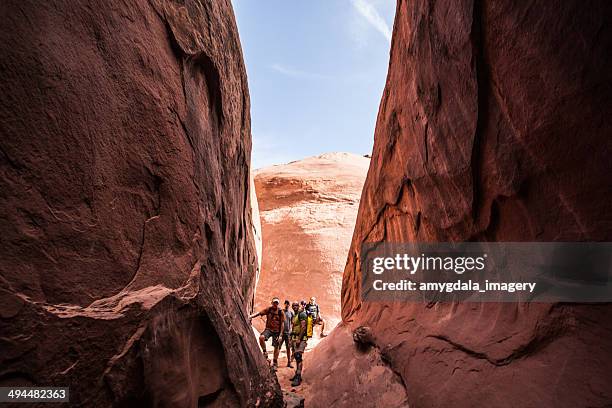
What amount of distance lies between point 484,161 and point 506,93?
0.76 metres

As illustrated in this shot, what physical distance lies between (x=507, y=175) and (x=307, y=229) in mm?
16724

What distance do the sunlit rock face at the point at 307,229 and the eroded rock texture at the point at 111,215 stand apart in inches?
536

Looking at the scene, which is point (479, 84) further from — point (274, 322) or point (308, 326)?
point (308, 326)

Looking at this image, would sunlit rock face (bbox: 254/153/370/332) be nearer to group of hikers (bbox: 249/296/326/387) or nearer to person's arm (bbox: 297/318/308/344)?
group of hikers (bbox: 249/296/326/387)

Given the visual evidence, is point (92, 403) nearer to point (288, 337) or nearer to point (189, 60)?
point (189, 60)

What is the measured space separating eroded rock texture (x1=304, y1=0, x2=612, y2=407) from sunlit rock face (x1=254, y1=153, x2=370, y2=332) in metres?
12.3

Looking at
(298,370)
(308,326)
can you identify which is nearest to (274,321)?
(298,370)

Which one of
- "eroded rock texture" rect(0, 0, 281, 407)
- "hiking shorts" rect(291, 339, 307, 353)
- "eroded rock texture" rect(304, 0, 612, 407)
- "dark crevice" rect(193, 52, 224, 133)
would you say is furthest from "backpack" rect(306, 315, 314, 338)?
"dark crevice" rect(193, 52, 224, 133)

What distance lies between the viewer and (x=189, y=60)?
363 cm

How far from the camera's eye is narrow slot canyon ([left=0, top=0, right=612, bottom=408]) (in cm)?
206

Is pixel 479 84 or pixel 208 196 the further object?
pixel 479 84

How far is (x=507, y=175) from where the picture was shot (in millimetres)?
3537

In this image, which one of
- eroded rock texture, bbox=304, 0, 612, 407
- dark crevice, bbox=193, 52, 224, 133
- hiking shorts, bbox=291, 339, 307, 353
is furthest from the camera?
hiking shorts, bbox=291, 339, 307, 353

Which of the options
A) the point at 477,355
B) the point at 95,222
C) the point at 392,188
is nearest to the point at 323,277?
the point at 392,188
